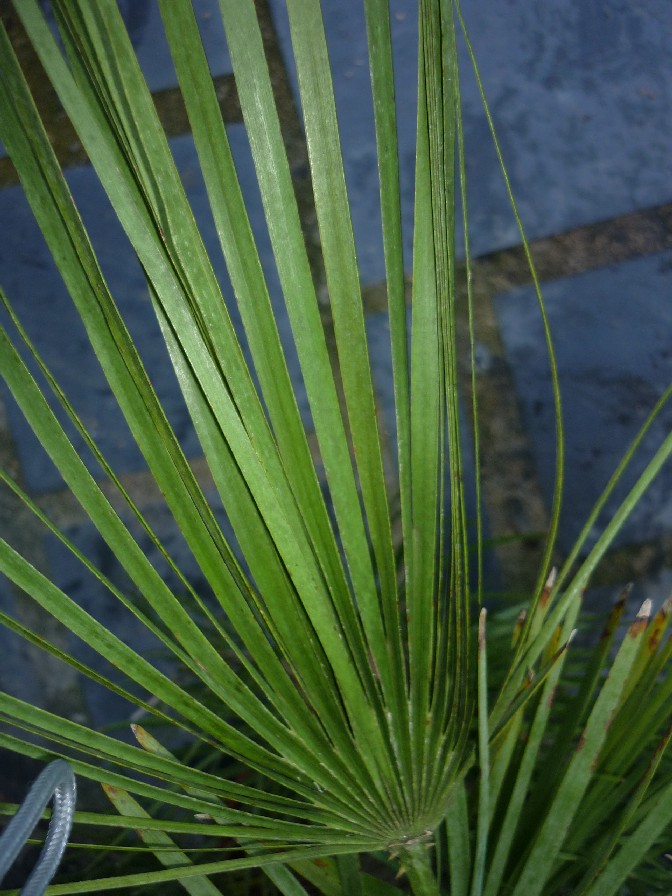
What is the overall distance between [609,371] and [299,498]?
588mm

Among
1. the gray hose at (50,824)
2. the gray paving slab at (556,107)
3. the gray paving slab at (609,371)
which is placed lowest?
the gray paving slab at (609,371)

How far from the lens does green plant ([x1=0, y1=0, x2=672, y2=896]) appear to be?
1.21 feet

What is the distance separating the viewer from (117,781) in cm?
42

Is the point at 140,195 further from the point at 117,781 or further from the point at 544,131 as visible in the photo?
the point at 544,131

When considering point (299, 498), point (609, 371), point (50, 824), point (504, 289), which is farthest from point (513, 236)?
point (50, 824)

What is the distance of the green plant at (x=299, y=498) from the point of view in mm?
367

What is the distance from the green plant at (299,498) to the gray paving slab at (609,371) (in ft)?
1.39

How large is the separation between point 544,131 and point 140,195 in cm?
66

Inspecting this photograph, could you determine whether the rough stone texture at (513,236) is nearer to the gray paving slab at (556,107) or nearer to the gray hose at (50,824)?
the gray paving slab at (556,107)

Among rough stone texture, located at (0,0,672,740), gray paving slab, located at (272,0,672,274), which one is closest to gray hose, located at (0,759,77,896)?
rough stone texture, located at (0,0,672,740)

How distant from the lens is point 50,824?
371 mm

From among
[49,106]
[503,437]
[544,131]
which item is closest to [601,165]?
[544,131]

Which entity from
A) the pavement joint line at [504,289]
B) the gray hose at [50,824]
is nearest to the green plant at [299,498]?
the gray hose at [50,824]

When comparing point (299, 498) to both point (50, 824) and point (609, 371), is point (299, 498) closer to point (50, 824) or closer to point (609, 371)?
point (50, 824)
